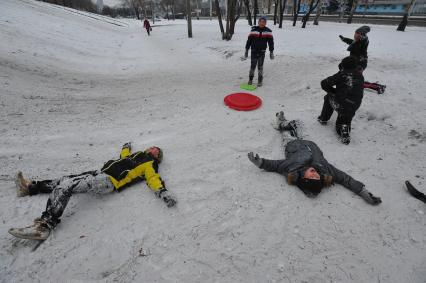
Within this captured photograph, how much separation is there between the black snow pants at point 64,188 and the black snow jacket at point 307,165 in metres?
2.37

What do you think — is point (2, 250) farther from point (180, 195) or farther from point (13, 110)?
point (13, 110)

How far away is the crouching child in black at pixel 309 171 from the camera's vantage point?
3.18 m

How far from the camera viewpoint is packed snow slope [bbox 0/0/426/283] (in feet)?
8.18

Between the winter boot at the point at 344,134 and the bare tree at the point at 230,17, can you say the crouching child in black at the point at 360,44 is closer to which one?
the winter boot at the point at 344,134

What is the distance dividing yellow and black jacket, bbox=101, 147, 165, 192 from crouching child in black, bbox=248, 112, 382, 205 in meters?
1.49

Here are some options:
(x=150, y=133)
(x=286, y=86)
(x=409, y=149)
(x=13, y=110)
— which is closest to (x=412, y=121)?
(x=409, y=149)

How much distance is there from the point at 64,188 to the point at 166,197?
1306mm

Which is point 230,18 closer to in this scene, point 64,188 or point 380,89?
point 380,89

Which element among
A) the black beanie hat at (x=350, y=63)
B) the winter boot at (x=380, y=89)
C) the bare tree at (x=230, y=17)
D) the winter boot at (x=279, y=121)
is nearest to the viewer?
the black beanie hat at (x=350, y=63)

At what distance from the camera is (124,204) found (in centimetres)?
321

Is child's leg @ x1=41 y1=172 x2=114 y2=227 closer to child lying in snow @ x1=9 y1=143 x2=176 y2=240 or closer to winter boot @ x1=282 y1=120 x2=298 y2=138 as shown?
child lying in snow @ x1=9 y1=143 x2=176 y2=240

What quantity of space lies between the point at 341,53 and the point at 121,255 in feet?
31.1

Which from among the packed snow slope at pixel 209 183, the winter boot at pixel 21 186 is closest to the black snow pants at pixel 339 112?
the packed snow slope at pixel 209 183

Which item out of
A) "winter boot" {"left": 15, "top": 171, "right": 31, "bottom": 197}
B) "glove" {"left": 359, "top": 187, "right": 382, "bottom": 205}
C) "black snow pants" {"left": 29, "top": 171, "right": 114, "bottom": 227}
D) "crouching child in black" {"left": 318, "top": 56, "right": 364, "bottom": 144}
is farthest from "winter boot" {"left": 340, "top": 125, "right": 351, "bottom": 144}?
"winter boot" {"left": 15, "top": 171, "right": 31, "bottom": 197}
